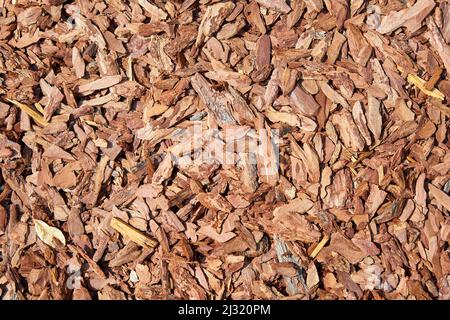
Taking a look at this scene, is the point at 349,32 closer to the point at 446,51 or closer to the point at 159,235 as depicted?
the point at 446,51

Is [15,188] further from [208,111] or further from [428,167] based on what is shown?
[428,167]

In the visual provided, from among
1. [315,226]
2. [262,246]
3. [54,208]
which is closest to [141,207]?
[54,208]

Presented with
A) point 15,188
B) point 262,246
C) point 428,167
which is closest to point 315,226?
point 262,246

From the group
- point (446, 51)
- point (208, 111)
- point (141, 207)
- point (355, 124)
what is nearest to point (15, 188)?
point (141, 207)

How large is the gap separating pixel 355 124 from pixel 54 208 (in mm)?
1189

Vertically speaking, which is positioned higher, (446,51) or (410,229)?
(446,51)

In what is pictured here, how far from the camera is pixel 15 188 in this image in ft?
6.84

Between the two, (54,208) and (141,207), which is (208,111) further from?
(54,208)

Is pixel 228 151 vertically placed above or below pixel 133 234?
above

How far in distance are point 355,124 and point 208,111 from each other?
55 cm

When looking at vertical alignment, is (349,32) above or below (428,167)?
above
